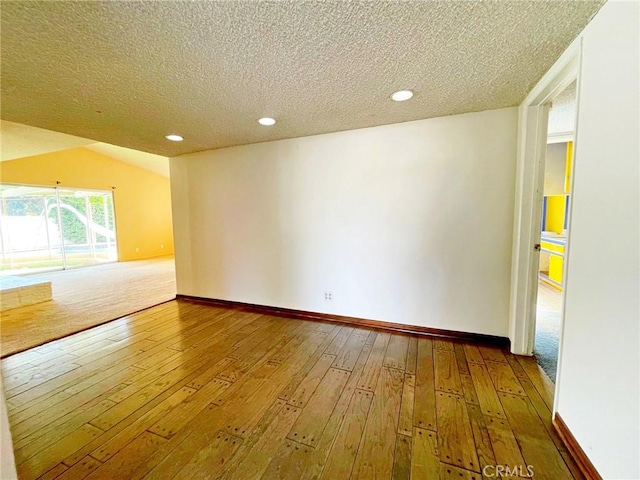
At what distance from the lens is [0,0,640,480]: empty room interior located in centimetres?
120

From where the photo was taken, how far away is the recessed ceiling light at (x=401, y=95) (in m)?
1.98

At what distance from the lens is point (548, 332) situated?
2676 millimetres

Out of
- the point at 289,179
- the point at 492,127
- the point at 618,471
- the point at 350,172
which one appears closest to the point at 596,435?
the point at 618,471

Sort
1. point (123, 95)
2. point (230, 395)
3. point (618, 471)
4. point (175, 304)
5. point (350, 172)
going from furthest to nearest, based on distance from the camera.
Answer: point (175, 304) < point (350, 172) < point (123, 95) < point (230, 395) < point (618, 471)

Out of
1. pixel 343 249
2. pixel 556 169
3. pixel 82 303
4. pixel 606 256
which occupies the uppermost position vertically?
pixel 556 169

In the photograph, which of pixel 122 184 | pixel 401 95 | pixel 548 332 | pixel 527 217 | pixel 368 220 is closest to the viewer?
pixel 401 95

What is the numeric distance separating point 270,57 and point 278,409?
2.17 meters

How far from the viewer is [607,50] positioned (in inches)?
46.1

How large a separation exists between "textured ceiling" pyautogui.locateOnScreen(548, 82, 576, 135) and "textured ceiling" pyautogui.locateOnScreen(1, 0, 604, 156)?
404 mm

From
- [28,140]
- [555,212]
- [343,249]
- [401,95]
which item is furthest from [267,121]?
[555,212]

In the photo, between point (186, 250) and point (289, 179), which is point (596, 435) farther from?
point (186, 250)

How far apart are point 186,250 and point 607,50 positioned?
14.8 feet

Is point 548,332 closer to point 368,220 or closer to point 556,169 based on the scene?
point 368,220

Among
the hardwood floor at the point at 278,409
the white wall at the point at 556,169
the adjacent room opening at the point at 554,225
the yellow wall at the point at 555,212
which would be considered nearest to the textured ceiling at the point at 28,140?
the hardwood floor at the point at 278,409
